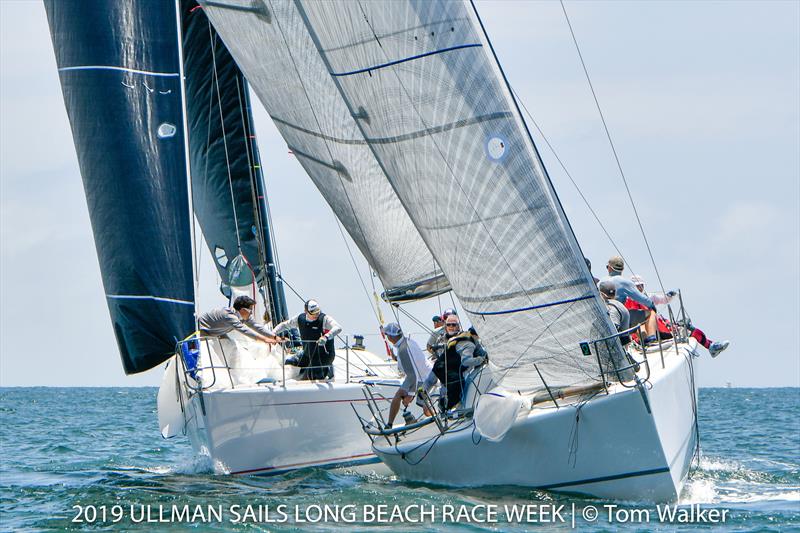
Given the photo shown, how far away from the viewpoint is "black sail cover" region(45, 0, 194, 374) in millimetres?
12461

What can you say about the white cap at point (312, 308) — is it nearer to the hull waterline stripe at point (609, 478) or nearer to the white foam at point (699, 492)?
the hull waterline stripe at point (609, 478)

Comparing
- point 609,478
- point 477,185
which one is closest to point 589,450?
point 609,478

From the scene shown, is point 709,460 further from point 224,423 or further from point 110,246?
point 110,246

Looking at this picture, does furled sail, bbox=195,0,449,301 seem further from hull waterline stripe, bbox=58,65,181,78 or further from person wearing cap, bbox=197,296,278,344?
person wearing cap, bbox=197,296,278,344

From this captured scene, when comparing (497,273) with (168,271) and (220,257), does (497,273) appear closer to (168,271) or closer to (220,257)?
(168,271)

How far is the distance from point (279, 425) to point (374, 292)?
3031mm

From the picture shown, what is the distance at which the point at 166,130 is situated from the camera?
13.1m

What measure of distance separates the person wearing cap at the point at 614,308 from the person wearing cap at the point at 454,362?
124 centimetres

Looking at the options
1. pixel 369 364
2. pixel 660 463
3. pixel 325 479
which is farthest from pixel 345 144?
pixel 660 463

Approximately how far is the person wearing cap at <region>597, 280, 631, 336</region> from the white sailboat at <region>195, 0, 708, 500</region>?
574 mm

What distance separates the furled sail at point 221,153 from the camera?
1505 cm

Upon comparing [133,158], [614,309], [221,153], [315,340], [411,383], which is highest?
[221,153]

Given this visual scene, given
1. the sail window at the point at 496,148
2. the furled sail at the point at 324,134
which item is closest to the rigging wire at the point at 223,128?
the furled sail at the point at 324,134

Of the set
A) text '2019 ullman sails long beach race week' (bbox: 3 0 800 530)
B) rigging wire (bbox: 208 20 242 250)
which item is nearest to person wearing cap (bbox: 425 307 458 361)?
text '2019 ullman sails long beach race week' (bbox: 3 0 800 530)
